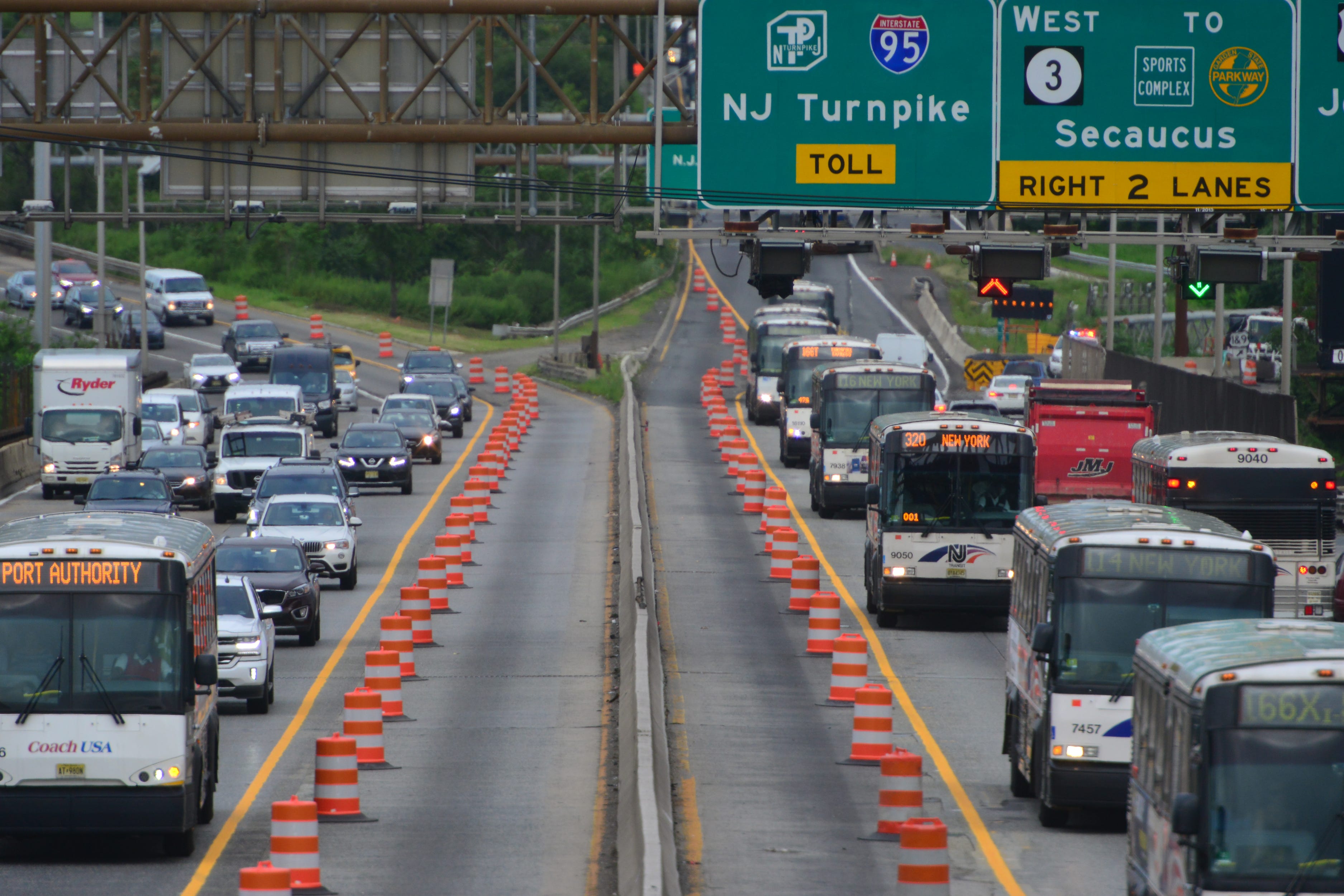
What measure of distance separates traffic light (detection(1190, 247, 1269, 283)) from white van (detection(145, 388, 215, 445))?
112 ft

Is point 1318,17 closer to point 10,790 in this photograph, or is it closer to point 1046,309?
point 10,790

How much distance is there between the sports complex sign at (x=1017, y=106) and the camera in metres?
24.6

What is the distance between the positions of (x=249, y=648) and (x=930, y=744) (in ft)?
23.3

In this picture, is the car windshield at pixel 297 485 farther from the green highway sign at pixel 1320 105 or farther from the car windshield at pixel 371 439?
the green highway sign at pixel 1320 105

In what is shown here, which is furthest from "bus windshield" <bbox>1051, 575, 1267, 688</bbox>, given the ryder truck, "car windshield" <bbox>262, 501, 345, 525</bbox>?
the ryder truck

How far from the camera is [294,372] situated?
59.5 meters

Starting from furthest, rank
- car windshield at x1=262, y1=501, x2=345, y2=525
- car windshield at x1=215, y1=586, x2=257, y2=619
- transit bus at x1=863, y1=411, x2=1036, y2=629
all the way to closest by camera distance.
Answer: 1. car windshield at x1=262, y1=501, x2=345, y2=525
2. transit bus at x1=863, y1=411, x2=1036, y2=629
3. car windshield at x1=215, y1=586, x2=257, y2=619

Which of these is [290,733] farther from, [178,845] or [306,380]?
[306,380]

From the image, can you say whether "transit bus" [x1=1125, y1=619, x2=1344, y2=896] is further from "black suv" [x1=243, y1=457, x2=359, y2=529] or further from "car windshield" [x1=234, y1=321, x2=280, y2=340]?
"car windshield" [x1=234, y1=321, x2=280, y2=340]

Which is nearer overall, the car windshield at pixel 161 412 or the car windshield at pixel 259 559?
the car windshield at pixel 259 559

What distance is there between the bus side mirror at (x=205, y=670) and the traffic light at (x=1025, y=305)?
199 feet

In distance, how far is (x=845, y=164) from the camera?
24.6m

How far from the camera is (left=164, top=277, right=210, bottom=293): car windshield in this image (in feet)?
289

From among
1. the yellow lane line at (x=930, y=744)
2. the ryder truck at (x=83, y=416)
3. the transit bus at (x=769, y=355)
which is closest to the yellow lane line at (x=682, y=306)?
the transit bus at (x=769, y=355)
